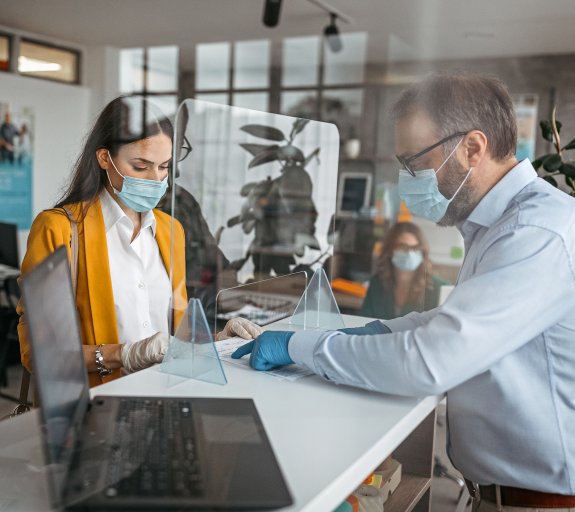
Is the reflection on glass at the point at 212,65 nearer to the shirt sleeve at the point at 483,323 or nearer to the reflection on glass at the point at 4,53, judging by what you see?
the reflection on glass at the point at 4,53

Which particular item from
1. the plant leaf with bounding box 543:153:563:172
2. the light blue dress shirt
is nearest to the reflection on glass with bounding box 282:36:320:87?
the plant leaf with bounding box 543:153:563:172

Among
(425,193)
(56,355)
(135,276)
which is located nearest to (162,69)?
→ (135,276)

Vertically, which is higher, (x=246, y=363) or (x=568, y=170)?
(x=568, y=170)

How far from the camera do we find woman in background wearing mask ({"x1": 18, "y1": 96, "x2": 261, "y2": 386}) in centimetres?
150

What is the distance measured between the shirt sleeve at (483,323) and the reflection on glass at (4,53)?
16.1 ft

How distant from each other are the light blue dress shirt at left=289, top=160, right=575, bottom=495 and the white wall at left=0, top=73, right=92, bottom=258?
14.7ft

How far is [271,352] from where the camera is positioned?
127 centimetres

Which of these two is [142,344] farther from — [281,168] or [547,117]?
[547,117]

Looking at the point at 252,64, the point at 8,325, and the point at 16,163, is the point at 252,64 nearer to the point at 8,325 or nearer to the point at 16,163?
the point at 16,163

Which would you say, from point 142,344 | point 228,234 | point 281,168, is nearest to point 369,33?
point 281,168

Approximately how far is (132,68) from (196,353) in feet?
16.9

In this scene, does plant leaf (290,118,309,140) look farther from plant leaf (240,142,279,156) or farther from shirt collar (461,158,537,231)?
shirt collar (461,158,537,231)

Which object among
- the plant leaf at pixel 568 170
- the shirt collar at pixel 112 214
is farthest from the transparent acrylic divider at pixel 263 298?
the plant leaf at pixel 568 170

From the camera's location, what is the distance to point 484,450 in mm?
1227
